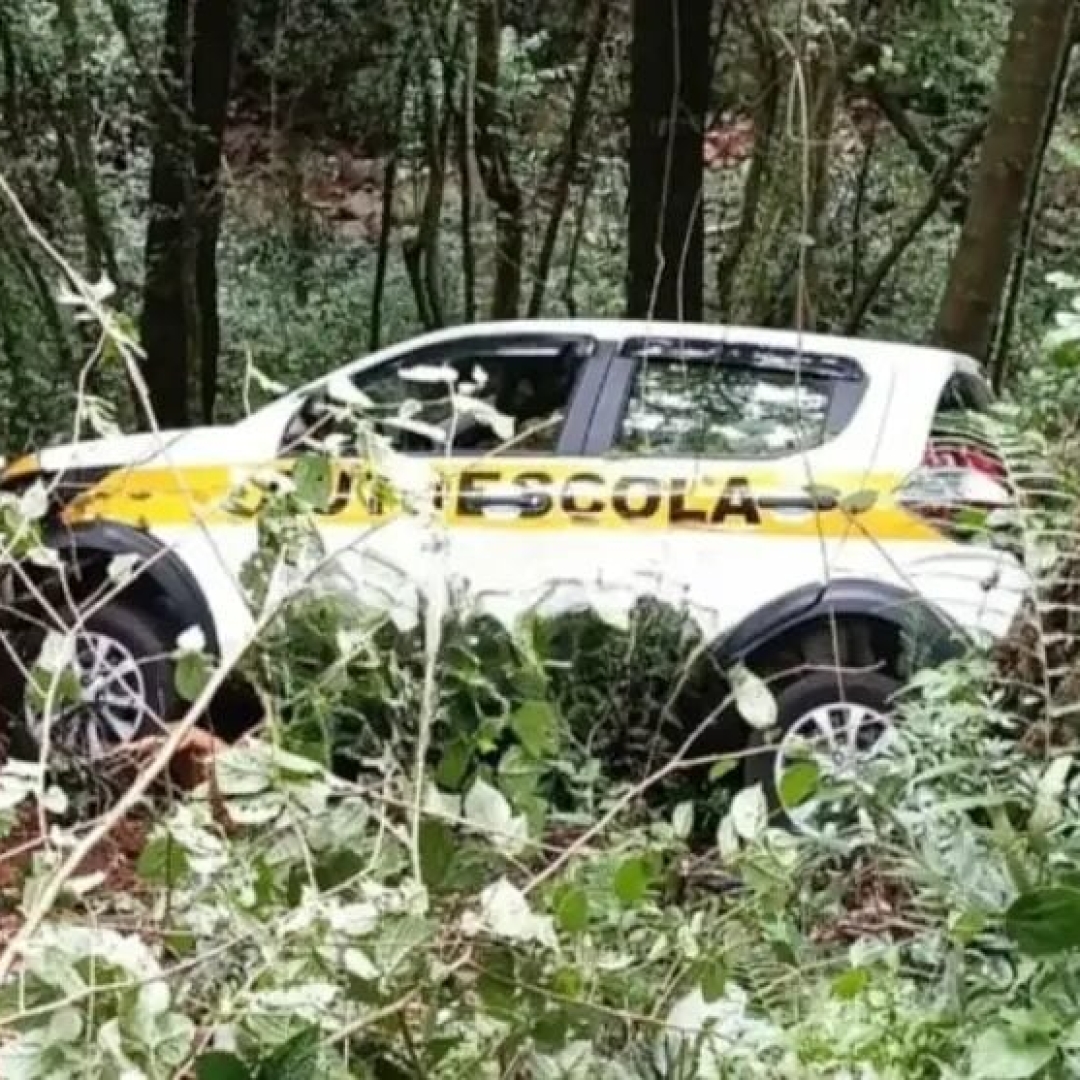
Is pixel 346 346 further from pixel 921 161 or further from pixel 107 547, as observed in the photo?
pixel 107 547

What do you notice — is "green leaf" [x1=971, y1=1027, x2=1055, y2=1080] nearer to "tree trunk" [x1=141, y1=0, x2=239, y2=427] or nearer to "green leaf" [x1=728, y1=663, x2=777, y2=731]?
"green leaf" [x1=728, y1=663, x2=777, y2=731]

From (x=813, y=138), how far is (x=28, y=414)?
499 centimetres

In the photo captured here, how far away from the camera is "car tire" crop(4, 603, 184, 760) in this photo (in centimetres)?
651

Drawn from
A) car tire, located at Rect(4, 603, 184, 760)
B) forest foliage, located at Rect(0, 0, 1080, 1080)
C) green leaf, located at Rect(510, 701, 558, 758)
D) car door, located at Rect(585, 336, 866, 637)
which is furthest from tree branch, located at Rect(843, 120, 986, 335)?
green leaf, located at Rect(510, 701, 558, 758)

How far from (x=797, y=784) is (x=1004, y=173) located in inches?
277

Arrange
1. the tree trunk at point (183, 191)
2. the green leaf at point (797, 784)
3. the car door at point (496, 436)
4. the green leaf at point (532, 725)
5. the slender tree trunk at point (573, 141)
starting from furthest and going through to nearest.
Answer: the slender tree trunk at point (573, 141) < the tree trunk at point (183, 191) < the car door at point (496, 436) < the green leaf at point (532, 725) < the green leaf at point (797, 784)

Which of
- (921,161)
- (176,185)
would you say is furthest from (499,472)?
(921,161)

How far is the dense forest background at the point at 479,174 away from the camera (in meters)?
11.6

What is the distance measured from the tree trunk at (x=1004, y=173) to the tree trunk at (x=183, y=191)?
14.7 ft

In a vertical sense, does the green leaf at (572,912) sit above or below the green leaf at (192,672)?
below

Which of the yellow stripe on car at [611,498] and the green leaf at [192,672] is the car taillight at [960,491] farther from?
the green leaf at [192,672]

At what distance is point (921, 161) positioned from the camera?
580 inches

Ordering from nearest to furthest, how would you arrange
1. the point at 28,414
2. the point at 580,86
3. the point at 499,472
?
the point at 499,472, the point at 28,414, the point at 580,86

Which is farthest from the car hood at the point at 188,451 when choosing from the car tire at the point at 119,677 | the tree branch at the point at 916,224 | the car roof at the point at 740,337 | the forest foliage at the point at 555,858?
the tree branch at the point at 916,224
